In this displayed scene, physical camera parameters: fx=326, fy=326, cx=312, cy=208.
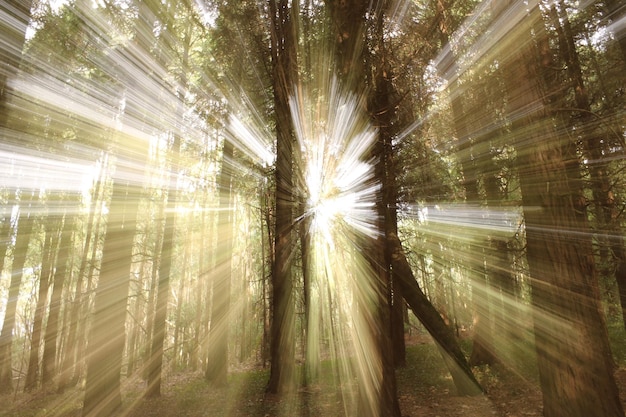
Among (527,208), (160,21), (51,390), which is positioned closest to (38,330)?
(51,390)

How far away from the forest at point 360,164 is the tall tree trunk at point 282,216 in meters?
0.06

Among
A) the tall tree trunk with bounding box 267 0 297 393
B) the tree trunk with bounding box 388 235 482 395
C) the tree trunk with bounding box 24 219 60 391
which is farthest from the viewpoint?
the tree trunk with bounding box 24 219 60 391

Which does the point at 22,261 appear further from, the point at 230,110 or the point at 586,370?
the point at 586,370

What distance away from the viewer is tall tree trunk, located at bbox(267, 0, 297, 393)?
9406mm

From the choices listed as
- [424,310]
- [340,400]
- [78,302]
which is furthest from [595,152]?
[78,302]

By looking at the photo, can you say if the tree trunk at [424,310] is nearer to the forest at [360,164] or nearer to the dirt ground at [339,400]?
the forest at [360,164]

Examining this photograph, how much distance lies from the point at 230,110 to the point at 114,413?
10442 mm

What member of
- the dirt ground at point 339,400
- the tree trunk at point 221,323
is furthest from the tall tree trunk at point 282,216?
the tree trunk at point 221,323

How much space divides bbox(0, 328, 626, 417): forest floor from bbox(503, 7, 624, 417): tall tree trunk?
2.90 meters

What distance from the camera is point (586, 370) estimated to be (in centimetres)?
438

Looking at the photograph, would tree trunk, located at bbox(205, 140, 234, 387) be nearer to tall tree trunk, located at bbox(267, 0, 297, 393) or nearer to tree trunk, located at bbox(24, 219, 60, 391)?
tall tree trunk, located at bbox(267, 0, 297, 393)

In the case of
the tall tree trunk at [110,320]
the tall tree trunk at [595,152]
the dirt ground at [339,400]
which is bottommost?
the dirt ground at [339,400]

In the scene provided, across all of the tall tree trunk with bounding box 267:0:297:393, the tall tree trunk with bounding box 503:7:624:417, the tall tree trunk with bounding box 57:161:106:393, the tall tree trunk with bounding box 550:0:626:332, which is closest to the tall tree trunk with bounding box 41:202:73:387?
the tall tree trunk with bounding box 57:161:106:393

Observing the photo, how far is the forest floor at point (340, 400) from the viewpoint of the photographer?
725 cm
